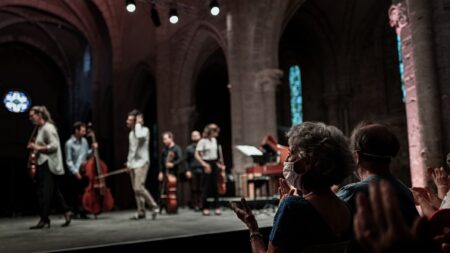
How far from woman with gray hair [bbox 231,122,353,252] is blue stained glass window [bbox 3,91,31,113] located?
2651 centimetres

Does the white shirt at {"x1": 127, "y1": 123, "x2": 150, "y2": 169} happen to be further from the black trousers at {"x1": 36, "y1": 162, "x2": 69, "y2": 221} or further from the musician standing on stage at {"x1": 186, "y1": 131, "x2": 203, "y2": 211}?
the musician standing on stage at {"x1": 186, "y1": 131, "x2": 203, "y2": 211}

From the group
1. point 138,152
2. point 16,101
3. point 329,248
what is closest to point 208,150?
point 138,152

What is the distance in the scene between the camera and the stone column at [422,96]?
21.3 feet

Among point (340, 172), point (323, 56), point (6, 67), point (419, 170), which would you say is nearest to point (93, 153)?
point (419, 170)

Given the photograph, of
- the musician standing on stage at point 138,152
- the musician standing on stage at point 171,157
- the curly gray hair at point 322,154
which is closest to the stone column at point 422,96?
the musician standing on stage at point 138,152

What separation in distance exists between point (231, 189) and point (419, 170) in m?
7.68

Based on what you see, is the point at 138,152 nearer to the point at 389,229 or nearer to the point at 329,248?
the point at 329,248

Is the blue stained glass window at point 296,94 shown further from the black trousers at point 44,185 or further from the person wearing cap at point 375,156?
the person wearing cap at point 375,156

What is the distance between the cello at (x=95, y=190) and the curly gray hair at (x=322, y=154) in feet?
22.1

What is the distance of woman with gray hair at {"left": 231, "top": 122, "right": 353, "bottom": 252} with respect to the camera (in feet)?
5.92

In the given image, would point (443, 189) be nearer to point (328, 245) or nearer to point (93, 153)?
point (328, 245)

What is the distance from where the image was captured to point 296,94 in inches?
718

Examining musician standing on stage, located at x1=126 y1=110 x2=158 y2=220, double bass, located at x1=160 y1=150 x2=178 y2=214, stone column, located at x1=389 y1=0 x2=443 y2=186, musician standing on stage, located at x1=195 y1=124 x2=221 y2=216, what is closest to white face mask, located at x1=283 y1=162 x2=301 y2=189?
stone column, located at x1=389 y1=0 x2=443 y2=186

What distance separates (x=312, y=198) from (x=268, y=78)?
10151 mm
